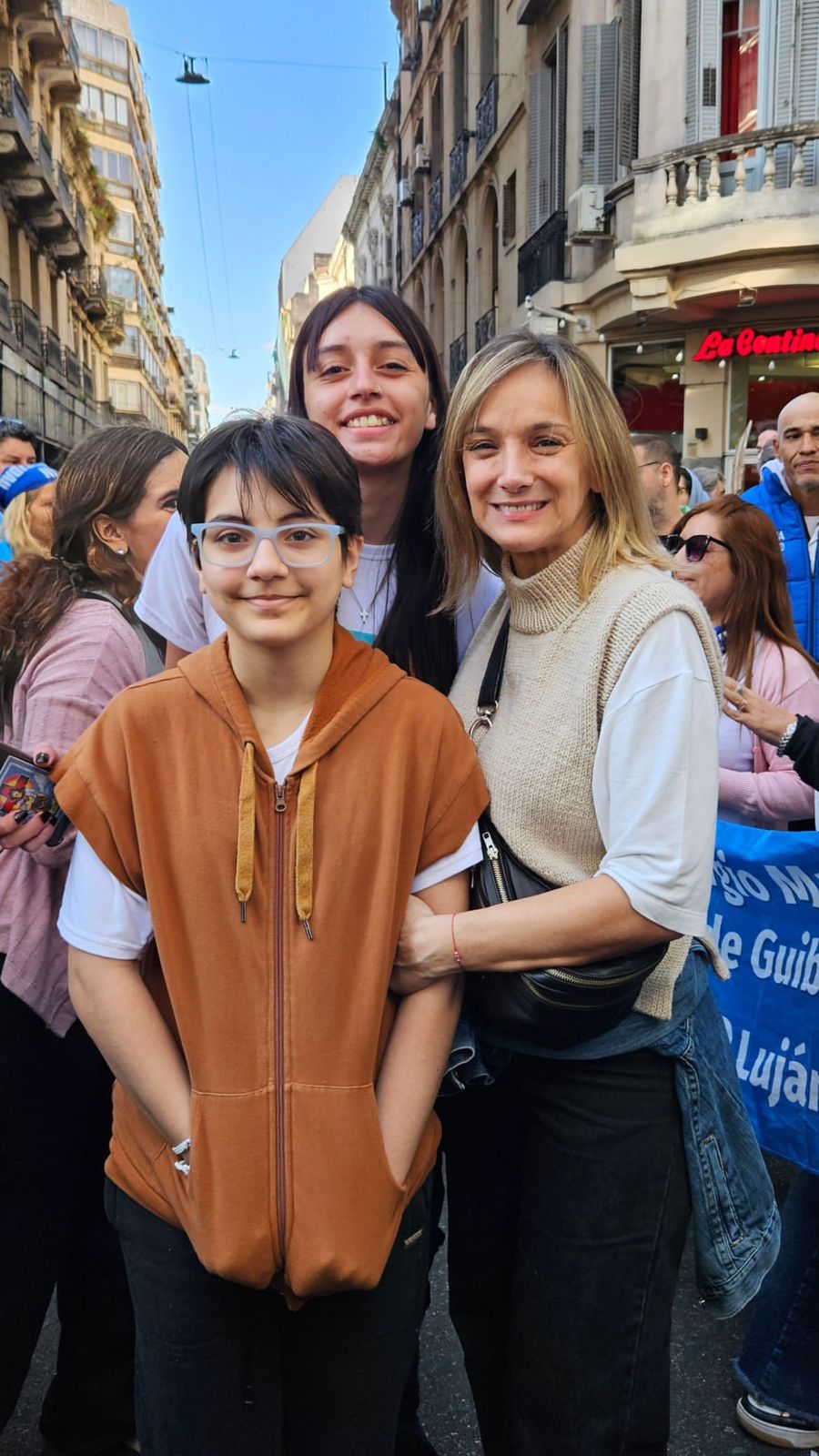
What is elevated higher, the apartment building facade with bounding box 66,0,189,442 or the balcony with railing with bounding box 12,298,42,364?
the apartment building facade with bounding box 66,0,189,442

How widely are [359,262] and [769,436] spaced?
163ft

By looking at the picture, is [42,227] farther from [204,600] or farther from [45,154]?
[204,600]

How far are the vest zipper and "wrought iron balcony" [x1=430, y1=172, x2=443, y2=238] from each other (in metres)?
28.6

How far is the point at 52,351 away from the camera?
31.5 metres

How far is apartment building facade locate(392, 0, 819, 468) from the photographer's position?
12.4 m

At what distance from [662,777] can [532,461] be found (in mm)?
585

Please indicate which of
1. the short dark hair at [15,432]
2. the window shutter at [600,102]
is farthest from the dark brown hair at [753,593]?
the window shutter at [600,102]

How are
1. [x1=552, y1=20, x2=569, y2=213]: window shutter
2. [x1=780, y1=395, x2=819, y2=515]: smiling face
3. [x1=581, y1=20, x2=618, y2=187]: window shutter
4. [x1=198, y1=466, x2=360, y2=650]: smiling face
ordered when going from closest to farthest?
[x1=198, y1=466, x2=360, y2=650]: smiling face, [x1=780, y1=395, x2=819, y2=515]: smiling face, [x1=581, y1=20, x2=618, y2=187]: window shutter, [x1=552, y1=20, x2=569, y2=213]: window shutter

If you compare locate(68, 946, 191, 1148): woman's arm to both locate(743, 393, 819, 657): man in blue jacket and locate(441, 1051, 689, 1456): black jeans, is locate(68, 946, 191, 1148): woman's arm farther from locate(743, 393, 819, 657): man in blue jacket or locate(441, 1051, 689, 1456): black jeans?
locate(743, 393, 819, 657): man in blue jacket

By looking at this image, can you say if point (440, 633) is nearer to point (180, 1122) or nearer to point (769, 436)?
point (180, 1122)

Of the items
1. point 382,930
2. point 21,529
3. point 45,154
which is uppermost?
point 45,154

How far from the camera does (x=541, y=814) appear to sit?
5.94ft

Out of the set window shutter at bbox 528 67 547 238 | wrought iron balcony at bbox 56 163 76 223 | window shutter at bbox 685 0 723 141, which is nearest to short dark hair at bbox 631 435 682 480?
window shutter at bbox 685 0 723 141

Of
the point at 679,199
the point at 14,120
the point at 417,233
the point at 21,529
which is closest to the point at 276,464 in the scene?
the point at 21,529
